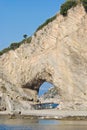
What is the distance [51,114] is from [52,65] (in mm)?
7406

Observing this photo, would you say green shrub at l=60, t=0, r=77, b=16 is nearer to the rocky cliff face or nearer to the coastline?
the rocky cliff face

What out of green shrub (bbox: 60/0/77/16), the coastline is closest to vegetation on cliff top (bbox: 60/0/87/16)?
green shrub (bbox: 60/0/77/16)

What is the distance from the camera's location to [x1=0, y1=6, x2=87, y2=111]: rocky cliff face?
58875 mm

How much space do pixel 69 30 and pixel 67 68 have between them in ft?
16.6

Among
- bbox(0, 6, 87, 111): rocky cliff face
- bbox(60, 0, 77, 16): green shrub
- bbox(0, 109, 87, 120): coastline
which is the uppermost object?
bbox(60, 0, 77, 16): green shrub

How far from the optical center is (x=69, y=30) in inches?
2420

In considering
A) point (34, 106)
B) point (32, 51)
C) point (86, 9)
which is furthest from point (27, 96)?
point (86, 9)

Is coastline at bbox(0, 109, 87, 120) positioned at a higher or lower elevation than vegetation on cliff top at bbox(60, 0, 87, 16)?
lower

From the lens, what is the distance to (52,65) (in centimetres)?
6225

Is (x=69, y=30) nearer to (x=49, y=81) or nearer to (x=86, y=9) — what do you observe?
(x=86, y=9)

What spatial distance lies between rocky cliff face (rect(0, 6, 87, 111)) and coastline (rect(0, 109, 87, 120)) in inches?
71.2

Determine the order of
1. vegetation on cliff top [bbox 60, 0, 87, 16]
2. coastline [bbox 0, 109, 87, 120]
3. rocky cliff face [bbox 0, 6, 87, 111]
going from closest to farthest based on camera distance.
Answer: coastline [bbox 0, 109, 87, 120] < rocky cliff face [bbox 0, 6, 87, 111] < vegetation on cliff top [bbox 60, 0, 87, 16]

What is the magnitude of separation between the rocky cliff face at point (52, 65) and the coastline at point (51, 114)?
1.81 meters

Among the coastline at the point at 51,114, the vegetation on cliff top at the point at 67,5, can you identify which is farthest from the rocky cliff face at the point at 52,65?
the coastline at the point at 51,114
